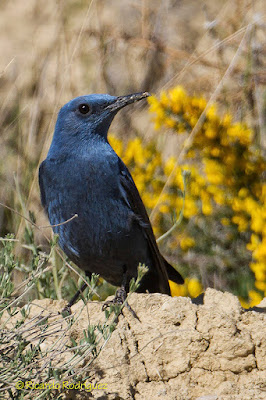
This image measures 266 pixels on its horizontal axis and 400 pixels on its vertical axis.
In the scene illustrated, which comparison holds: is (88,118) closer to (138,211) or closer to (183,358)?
(138,211)

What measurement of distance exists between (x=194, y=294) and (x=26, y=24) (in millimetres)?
5027

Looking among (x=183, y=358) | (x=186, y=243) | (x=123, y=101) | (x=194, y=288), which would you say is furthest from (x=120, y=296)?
(x=186, y=243)

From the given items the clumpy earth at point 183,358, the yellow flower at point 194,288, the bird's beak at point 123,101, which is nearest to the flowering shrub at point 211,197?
the yellow flower at point 194,288

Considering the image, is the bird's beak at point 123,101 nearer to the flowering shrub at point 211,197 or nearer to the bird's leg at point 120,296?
the flowering shrub at point 211,197

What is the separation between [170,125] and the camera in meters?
4.98

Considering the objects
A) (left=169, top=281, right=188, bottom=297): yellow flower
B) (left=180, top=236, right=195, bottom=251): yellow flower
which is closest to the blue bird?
(left=169, top=281, right=188, bottom=297): yellow flower

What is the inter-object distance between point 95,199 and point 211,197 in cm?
152

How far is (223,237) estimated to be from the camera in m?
5.27

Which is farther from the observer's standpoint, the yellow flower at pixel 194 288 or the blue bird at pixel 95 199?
the yellow flower at pixel 194 288

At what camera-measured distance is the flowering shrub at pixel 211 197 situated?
15.8ft

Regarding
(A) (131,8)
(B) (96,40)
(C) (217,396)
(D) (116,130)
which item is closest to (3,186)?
(D) (116,130)

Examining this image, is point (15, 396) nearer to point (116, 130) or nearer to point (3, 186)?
point (3, 186)

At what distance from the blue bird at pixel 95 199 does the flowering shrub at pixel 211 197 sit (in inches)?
24.0

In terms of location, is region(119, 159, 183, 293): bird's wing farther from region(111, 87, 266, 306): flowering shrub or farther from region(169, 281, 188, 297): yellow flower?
region(169, 281, 188, 297): yellow flower
